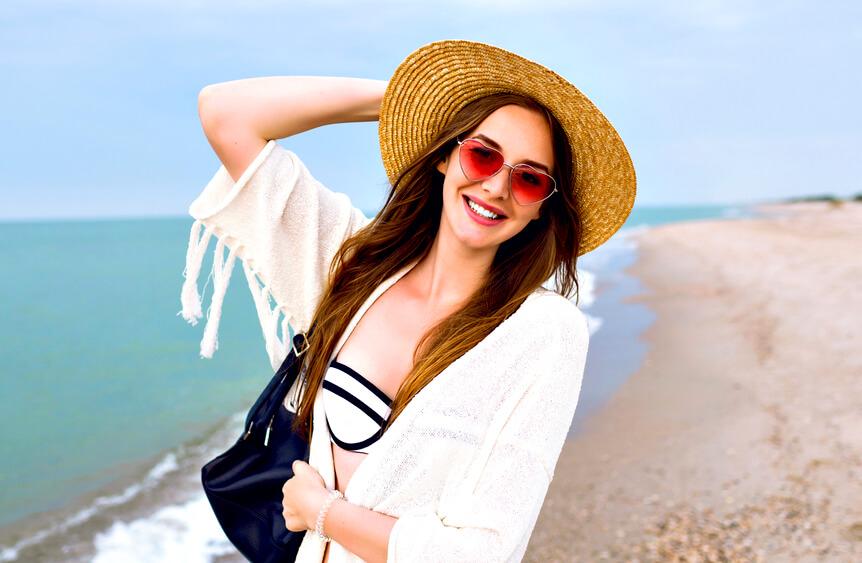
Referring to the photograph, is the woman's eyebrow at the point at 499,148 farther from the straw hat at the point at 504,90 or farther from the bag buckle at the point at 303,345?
the bag buckle at the point at 303,345

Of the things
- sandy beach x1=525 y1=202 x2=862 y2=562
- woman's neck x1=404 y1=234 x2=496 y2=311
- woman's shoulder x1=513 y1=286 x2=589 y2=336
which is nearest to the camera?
woman's shoulder x1=513 y1=286 x2=589 y2=336

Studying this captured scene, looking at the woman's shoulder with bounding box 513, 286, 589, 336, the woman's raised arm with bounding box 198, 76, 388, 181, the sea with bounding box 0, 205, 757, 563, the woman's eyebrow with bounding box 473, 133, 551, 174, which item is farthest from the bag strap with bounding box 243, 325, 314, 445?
the sea with bounding box 0, 205, 757, 563

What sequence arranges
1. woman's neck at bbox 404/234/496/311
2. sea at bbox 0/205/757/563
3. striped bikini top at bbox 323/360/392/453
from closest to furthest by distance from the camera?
striped bikini top at bbox 323/360/392/453
woman's neck at bbox 404/234/496/311
sea at bbox 0/205/757/563

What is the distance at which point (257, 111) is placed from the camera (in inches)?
76.5

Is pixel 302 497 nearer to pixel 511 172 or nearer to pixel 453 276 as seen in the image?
pixel 453 276

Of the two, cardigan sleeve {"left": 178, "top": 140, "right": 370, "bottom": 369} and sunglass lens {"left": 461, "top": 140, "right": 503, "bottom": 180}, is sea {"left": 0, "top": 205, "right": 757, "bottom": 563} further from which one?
sunglass lens {"left": 461, "top": 140, "right": 503, "bottom": 180}

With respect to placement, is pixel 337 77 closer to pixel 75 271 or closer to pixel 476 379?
pixel 476 379

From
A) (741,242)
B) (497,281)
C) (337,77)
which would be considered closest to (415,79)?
(337,77)

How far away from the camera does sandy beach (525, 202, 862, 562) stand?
4289mm

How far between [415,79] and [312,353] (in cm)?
82

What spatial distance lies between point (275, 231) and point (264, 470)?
65 centimetres

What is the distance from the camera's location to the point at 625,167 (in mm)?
1961

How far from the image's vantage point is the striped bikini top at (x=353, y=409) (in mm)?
1800

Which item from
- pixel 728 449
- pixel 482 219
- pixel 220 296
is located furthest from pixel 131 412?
pixel 482 219
